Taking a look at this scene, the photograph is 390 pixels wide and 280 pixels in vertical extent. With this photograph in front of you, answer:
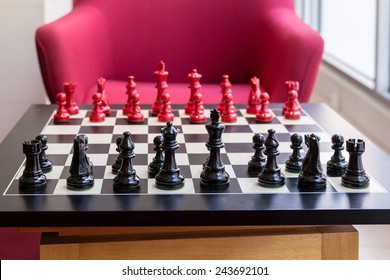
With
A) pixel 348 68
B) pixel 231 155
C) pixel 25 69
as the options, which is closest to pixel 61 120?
pixel 231 155

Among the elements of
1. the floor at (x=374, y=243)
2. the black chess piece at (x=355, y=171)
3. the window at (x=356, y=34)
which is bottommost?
the floor at (x=374, y=243)

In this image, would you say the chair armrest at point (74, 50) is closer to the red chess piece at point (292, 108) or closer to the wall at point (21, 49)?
the wall at point (21, 49)

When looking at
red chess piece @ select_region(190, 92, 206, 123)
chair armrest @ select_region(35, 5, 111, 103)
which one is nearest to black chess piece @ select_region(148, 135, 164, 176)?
red chess piece @ select_region(190, 92, 206, 123)

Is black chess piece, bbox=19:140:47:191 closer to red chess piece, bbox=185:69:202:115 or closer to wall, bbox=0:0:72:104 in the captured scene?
red chess piece, bbox=185:69:202:115

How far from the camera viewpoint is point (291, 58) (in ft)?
8.47

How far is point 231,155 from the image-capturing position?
1663 millimetres

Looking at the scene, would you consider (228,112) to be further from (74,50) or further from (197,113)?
(74,50)

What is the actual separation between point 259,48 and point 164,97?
1064mm

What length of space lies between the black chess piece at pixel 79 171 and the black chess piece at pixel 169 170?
0.45 feet

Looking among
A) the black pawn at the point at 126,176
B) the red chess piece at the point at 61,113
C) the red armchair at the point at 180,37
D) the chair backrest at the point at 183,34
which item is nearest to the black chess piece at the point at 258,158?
the black pawn at the point at 126,176

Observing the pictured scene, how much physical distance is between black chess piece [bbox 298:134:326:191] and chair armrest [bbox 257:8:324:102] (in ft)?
3.64

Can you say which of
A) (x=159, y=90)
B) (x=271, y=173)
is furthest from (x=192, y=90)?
(x=271, y=173)

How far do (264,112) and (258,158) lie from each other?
1.65 ft

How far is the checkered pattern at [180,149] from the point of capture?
4.64 ft
